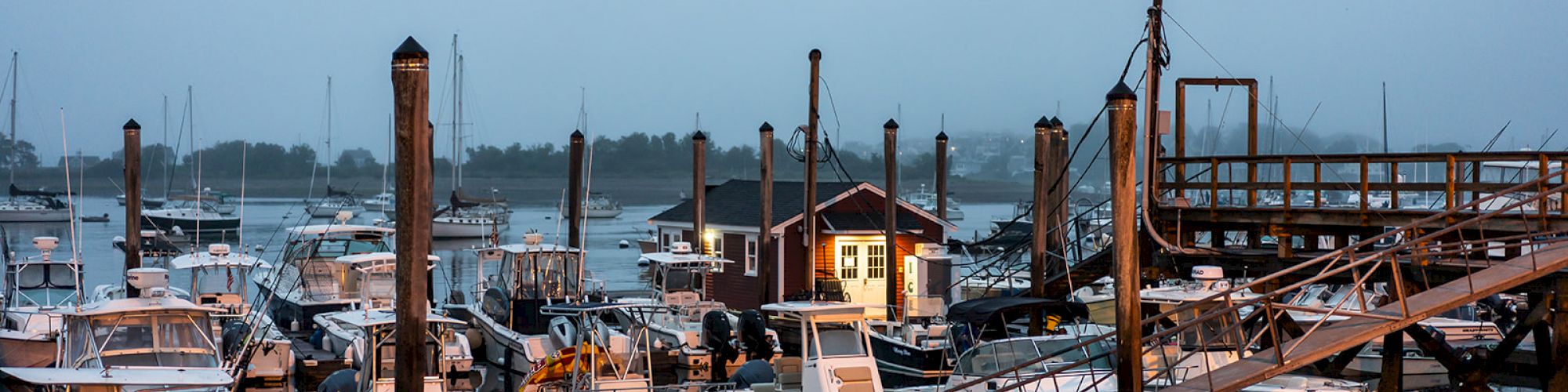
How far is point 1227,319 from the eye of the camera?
19.6m

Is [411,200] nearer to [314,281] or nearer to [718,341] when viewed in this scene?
[718,341]

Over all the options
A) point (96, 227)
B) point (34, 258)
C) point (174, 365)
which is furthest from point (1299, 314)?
point (96, 227)

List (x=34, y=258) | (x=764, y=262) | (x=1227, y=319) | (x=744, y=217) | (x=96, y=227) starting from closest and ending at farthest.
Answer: (x=1227, y=319)
(x=34, y=258)
(x=764, y=262)
(x=744, y=217)
(x=96, y=227)

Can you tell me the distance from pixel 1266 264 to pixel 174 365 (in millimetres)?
14716

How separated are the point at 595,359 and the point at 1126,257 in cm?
771

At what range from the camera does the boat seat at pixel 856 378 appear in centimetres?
1823

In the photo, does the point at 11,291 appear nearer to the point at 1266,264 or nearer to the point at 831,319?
the point at 831,319

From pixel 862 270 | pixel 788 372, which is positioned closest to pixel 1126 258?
pixel 788 372

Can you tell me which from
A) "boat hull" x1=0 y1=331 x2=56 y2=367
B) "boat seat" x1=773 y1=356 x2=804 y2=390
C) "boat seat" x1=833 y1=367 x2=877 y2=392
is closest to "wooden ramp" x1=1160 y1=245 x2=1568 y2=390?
"boat seat" x1=833 y1=367 x2=877 y2=392

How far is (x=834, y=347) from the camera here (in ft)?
62.2

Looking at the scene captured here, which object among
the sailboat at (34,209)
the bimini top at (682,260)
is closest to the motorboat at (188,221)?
the sailboat at (34,209)

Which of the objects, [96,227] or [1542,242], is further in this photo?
[96,227]

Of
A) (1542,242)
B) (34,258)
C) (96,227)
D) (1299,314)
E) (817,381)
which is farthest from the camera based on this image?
(96,227)

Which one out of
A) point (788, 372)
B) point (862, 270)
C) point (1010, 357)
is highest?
point (862, 270)
